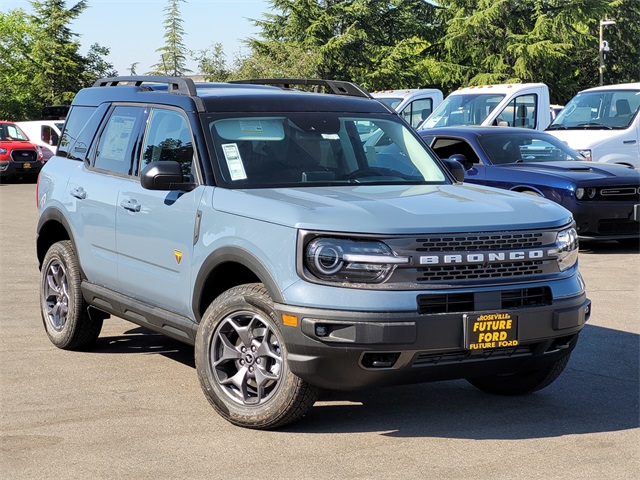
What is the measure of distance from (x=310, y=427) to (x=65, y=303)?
9.08 ft

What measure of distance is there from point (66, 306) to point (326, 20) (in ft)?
156

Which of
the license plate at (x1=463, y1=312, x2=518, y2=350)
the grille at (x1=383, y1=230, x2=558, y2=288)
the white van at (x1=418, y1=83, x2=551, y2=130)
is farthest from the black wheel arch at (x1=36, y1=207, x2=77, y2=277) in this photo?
the white van at (x1=418, y1=83, x2=551, y2=130)

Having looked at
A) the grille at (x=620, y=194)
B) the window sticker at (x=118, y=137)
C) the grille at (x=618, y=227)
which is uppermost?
the window sticker at (x=118, y=137)

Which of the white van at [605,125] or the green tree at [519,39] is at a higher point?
the green tree at [519,39]

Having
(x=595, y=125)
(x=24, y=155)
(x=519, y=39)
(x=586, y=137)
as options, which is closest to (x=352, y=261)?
(x=586, y=137)

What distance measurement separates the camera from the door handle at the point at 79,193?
7.30m

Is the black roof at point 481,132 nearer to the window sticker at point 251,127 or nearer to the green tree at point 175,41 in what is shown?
the window sticker at point 251,127

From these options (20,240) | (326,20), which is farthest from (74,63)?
(20,240)

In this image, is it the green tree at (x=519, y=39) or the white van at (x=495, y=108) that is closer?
the white van at (x=495, y=108)

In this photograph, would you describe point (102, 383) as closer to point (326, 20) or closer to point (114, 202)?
point (114, 202)

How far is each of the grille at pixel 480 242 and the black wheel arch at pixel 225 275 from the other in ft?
2.60

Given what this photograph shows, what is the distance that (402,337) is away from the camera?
500cm

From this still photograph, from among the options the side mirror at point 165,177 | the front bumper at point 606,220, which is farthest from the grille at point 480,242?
the front bumper at point 606,220

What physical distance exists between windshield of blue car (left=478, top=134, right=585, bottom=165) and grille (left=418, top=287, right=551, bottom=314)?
916 cm
